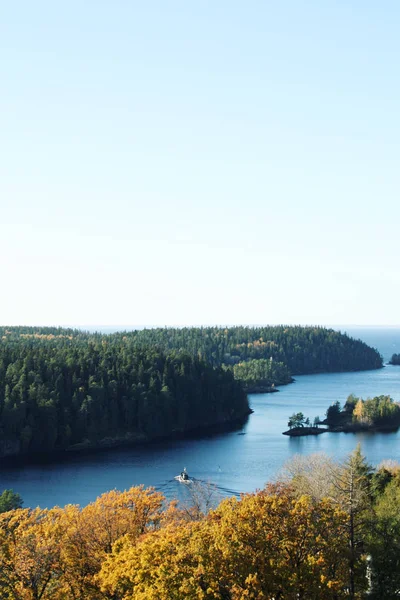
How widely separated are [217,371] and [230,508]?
122 meters

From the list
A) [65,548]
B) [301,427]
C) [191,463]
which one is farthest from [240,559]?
[301,427]

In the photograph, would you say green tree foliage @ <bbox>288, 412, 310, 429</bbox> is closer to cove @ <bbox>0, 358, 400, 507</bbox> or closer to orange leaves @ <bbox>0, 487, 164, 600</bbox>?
cove @ <bbox>0, 358, 400, 507</bbox>

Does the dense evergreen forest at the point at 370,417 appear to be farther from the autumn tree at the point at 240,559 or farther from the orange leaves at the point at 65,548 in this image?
the autumn tree at the point at 240,559

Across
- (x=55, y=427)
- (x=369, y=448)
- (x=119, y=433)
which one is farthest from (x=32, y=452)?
(x=369, y=448)

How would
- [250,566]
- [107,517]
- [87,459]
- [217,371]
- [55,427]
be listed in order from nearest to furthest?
[250,566]
[107,517]
[87,459]
[55,427]
[217,371]

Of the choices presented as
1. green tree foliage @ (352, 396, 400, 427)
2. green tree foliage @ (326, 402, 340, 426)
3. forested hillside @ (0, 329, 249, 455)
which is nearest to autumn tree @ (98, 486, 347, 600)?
forested hillside @ (0, 329, 249, 455)

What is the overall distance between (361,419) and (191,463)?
44.4 metres

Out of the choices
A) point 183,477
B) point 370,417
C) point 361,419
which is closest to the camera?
point 183,477

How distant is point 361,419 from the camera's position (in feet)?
417

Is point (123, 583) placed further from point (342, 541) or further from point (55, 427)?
point (55, 427)

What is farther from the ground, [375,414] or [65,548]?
[65,548]

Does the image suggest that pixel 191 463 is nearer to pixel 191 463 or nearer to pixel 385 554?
pixel 191 463

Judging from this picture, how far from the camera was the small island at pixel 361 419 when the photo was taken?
4877 inches

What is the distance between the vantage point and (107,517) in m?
36.2
